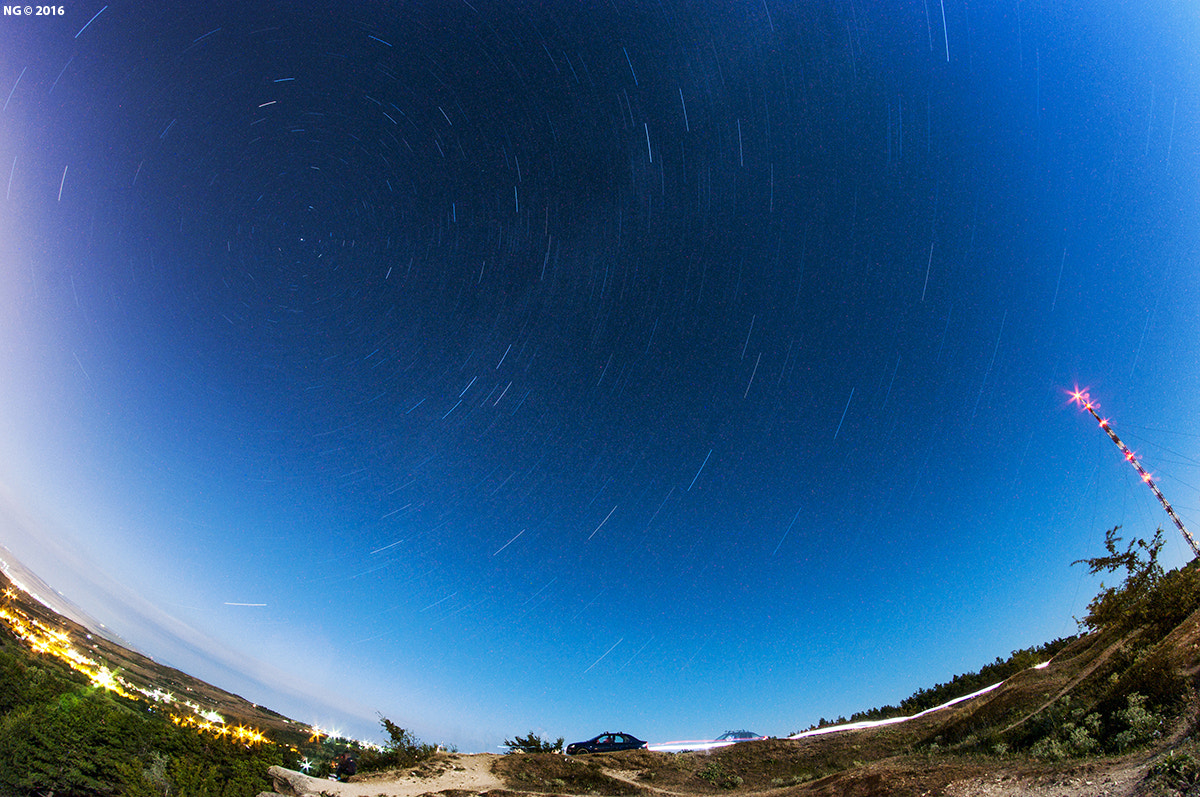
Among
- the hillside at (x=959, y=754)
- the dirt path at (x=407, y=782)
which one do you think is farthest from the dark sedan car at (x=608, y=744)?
the dirt path at (x=407, y=782)

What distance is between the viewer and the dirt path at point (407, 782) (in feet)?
49.8

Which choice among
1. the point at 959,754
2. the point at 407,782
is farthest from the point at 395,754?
the point at 959,754

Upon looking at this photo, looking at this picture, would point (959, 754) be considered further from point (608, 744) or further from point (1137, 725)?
point (608, 744)

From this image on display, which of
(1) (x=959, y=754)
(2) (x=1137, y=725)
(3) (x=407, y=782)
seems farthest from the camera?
(3) (x=407, y=782)

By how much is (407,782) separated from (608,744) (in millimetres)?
11755

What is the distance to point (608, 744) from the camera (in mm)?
24719

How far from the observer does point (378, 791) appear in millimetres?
16172

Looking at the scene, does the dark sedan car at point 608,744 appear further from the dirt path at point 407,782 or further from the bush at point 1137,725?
the bush at point 1137,725

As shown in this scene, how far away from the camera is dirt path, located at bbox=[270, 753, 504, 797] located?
1518 centimetres

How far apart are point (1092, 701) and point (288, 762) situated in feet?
94.2

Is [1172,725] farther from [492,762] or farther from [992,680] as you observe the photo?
[992,680]

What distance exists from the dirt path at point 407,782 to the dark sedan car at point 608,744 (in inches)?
245

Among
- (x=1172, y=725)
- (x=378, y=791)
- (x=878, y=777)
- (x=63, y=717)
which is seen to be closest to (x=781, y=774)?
(x=878, y=777)

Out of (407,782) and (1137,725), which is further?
(407,782)
